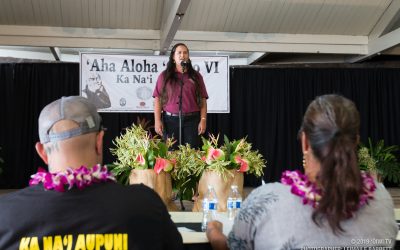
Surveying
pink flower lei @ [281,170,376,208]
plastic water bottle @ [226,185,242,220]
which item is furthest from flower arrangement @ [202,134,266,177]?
pink flower lei @ [281,170,376,208]

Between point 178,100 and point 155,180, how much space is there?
4.41 feet

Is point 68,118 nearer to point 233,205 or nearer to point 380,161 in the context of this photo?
point 233,205

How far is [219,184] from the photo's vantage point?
7.11 feet

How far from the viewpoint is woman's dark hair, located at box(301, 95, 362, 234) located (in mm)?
1041

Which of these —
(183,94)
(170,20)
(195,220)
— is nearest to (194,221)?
(195,220)

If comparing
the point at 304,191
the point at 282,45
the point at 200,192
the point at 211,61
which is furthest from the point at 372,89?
the point at 304,191

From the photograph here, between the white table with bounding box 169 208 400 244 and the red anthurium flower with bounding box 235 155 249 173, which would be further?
the red anthurium flower with bounding box 235 155 249 173

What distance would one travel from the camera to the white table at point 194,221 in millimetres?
1399

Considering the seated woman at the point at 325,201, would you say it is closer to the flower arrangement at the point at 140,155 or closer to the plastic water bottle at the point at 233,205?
the plastic water bottle at the point at 233,205

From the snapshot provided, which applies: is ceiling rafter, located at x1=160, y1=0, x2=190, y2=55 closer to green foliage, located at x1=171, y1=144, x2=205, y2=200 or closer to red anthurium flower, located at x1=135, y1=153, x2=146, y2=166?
green foliage, located at x1=171, y1=144, x2=205, y2=200

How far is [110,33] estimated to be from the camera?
595cm

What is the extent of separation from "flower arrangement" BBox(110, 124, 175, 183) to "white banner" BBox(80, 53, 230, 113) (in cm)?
347

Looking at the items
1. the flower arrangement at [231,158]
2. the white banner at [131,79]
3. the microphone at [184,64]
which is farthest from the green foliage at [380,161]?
the flower arrangement at [231,158]

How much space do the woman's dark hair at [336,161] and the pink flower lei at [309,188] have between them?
2cm
